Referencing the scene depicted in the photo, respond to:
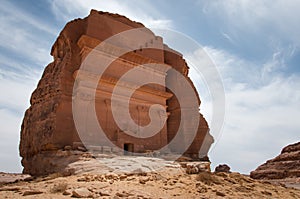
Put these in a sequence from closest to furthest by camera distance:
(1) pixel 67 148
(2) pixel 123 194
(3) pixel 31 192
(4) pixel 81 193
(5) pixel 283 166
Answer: (4) pixel 81 193 < (2) pixel 123 194 < (3) pixel 31 192 < (1) pixel 67 148 < (5) pixel 283 166

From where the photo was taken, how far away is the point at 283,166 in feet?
96.5

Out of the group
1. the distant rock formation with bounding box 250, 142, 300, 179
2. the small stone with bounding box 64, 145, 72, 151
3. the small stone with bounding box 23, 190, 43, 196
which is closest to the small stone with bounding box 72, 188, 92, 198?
the small stone with bounding box 23, 190, 43, 196

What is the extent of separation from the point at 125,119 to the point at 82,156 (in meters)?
4.18

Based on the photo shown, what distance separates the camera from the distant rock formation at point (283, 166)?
2797 cm

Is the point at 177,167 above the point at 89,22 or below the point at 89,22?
below

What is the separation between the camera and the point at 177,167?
9641mm

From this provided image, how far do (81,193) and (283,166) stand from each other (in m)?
29.0

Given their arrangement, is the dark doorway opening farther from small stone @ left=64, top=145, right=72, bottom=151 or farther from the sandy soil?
the sandy soil

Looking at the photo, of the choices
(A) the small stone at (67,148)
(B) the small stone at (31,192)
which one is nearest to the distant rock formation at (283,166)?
(A) the small stone at (67,148)

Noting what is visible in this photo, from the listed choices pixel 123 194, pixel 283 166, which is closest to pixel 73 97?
pixel 123 194

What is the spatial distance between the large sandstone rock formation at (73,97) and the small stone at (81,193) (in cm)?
381

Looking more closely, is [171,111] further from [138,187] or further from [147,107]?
[138,187]

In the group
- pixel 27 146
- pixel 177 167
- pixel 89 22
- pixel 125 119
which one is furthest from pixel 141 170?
pixel 89 22

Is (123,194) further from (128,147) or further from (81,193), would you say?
(128,147)
